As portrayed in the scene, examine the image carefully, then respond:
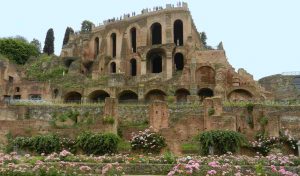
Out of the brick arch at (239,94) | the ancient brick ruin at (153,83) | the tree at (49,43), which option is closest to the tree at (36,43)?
the tree at (49,43)

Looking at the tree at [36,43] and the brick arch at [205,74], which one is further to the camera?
the tree at [36,43]

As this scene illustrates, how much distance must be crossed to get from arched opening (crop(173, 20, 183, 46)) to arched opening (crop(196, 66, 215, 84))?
924 centimetres

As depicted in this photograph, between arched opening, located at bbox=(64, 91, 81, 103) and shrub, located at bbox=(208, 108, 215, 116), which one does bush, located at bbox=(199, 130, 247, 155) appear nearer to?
shrub, located at bbox=(208, 108, 215, 116)

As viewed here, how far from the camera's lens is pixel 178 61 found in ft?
172

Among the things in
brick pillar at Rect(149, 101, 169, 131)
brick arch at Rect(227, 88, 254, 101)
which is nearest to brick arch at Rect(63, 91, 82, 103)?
brick arch at Rect(227, 88, 254, 101)

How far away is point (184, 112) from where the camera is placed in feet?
112

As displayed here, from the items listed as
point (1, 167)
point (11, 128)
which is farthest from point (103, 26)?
point (1, 167)

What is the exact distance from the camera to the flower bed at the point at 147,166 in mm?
12837

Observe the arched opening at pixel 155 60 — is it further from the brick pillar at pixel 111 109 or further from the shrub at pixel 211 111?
the shrub at pixel 211 111

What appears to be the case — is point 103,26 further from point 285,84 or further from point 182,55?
point 285,84

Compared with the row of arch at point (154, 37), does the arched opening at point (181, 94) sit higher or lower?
lower

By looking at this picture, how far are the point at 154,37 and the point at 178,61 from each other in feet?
24.4

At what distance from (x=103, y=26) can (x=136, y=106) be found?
97.9 ft

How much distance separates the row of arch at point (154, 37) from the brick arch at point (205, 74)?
8244mm
